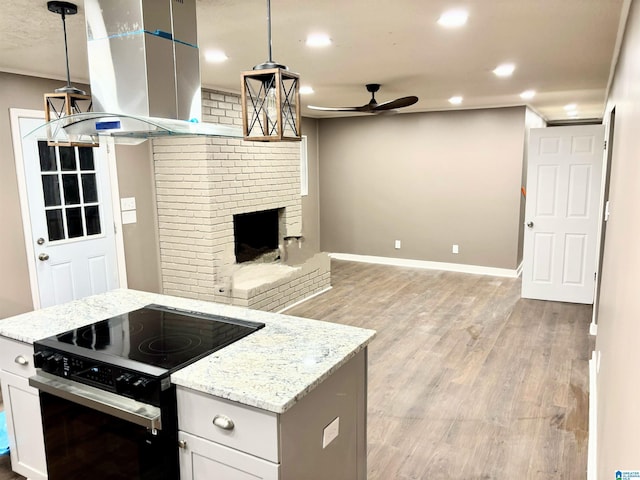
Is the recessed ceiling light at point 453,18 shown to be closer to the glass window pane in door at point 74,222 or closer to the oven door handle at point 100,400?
the oven door handle at point 100,400

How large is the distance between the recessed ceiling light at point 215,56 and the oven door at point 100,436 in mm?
2397

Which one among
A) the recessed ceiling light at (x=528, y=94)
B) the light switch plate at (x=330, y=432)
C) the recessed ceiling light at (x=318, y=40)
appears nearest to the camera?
the light switch plate at (x=330, y=432)

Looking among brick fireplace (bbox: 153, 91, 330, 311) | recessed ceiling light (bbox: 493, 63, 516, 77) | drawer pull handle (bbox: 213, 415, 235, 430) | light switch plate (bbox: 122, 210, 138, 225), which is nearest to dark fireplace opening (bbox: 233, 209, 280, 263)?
brick fireplace (bbox: 153, 91, 330, 311)

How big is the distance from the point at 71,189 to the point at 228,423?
11.2ft

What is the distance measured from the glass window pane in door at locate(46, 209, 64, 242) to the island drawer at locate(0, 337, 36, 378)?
2076 mm

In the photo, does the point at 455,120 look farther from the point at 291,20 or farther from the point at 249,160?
the point at 291,20

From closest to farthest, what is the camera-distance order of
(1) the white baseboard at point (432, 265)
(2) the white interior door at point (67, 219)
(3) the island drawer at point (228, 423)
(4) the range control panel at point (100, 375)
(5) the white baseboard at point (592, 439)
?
(3) the island drawer at point (228, 423)
(4) the range control panel at point (100, 375)
(5) the white baseboard at point (592, 439)
(2) the white interior door at point (67, 219)
(1) the white baseboard at point (432, 265)

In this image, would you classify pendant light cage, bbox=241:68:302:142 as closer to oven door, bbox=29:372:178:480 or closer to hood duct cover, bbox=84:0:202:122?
hood duct cover, bbox=84:0:202:122

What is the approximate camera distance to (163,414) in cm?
171

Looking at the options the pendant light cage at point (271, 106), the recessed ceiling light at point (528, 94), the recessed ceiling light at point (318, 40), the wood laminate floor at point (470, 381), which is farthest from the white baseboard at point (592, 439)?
the recessed ceiling light at point (528, 94)

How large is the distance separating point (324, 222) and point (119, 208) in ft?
13.7

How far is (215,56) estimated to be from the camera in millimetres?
3520

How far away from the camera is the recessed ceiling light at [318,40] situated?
292 centimetres

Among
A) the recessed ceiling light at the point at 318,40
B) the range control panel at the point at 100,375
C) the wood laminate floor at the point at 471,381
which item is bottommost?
the wood laminate floor at the point at 471,381
